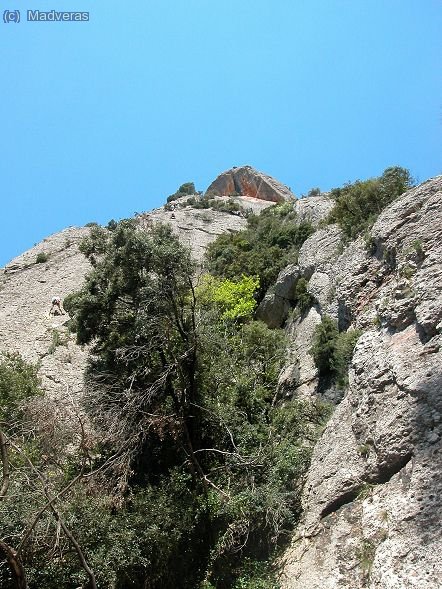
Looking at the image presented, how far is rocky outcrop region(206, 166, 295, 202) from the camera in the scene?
175ft

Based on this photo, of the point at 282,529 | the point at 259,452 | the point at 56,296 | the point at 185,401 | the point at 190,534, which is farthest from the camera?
the point at 56,296

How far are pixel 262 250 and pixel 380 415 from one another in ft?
52.6

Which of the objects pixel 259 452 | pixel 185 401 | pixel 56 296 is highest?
pixel 56 296

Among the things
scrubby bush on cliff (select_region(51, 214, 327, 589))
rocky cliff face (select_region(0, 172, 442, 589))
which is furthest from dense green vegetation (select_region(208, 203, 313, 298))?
scrubby bush on cliff (select_region(51, 214, 327, 589))

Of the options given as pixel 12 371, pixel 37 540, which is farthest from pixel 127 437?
pixel 12 371

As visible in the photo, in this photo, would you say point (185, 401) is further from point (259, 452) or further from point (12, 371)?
point (12, 371)

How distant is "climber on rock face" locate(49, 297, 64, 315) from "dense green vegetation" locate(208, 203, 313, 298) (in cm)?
714

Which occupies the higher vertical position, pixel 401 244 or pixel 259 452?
pixel 401 244

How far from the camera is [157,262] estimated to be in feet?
44.4

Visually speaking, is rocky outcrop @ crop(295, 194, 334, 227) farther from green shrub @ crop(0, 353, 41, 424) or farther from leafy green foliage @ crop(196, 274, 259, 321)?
green shrub @ crop(0, 353, 41, 424)

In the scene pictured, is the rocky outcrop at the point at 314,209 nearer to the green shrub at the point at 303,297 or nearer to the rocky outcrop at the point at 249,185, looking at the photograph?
the green shrub at the point at 303,297

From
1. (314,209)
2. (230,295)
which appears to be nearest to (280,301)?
(230,295)

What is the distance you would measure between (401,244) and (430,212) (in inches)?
34.9

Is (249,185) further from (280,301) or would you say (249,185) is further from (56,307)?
(280,301)
